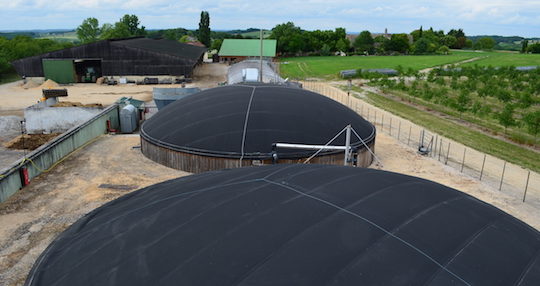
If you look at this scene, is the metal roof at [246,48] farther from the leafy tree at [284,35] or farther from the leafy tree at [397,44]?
the leafy tree at [397,44]

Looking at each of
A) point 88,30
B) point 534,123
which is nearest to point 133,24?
point 88,30

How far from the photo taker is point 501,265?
326 inches

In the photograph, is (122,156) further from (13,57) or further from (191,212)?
(13,57)

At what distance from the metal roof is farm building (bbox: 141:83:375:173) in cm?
8518

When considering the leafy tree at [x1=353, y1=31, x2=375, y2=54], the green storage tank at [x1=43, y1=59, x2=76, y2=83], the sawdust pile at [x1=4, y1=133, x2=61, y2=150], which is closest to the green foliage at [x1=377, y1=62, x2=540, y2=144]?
the sawdust pile at [x1=4, y1=133, x2=61, y2=150]

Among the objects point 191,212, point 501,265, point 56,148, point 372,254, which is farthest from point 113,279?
point 56,148

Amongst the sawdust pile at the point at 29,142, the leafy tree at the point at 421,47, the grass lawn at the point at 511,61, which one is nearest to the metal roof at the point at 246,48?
the grass lawn at the point at 511,61

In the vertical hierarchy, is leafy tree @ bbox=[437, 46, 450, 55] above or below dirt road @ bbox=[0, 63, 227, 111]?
above

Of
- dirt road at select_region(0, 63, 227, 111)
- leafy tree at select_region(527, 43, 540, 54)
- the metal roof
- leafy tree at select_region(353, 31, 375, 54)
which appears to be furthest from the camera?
leafy tree at select_region(527, 43, 540, 54)

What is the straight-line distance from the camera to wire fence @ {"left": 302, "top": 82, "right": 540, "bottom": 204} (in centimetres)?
2653

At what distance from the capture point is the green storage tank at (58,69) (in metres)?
73.2

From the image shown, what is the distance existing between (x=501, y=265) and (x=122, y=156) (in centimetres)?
2526

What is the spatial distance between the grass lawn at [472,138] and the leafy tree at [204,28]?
131590 mm

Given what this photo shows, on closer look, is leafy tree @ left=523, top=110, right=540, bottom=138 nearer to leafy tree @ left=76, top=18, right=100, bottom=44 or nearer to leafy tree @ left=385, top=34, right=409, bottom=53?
leafy tree @ left=385, top=34, right=409, bottom=53
